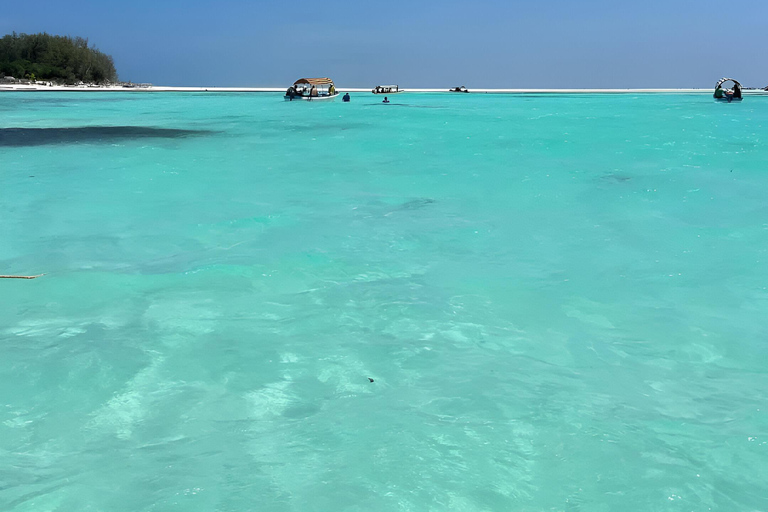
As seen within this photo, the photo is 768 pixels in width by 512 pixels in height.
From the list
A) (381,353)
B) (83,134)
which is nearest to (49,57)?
(83,134)

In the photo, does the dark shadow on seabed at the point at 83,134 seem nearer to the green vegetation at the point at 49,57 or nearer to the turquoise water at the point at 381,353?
the turquoise water at the point at 381,353

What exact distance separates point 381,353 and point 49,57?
411 feet

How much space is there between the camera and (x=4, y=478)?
14.3 ft

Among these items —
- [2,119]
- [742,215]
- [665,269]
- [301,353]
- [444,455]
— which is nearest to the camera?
[444,455]

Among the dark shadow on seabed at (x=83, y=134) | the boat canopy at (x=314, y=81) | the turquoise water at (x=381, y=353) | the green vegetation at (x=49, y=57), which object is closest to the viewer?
the turquoise water at (x=381, y=353)

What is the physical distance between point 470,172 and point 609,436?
50.8 feet

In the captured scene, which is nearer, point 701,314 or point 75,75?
point 701,314

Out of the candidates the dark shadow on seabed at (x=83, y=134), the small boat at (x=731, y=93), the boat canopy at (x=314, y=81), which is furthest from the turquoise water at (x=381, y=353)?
the small boat at (x=731, y=93)

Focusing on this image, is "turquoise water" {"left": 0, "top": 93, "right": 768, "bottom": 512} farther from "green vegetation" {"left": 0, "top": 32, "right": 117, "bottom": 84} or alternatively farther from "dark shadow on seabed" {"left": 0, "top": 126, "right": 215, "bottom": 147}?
"green vegetation" {"left": 0, "top": 32, "right": 117, "bottom": 84}

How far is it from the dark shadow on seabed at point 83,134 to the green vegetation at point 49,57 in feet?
287

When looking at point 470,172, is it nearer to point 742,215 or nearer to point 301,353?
point 742,215

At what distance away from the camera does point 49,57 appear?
364ft

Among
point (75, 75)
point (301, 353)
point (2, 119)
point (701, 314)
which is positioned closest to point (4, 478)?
point (301, 353)

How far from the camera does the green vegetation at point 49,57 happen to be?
108 metres
